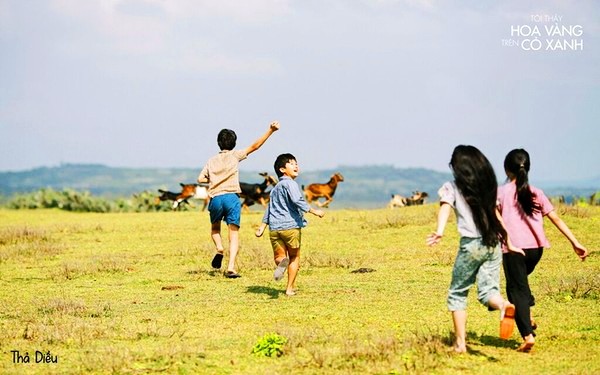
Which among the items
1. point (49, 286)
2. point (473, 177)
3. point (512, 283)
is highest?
point (473, 177)

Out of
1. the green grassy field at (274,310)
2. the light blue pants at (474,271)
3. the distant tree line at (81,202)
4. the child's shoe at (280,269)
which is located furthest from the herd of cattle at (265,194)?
the light blue pants at (474,271)

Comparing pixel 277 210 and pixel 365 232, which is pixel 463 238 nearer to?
pixel 277 210

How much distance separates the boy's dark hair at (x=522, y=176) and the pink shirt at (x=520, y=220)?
44 mm

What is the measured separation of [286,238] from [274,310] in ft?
4.13

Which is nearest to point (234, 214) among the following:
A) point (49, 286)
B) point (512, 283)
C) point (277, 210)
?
point (277, 210)

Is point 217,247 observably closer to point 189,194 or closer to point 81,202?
point 189,194

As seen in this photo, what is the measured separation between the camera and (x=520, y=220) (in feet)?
27.7

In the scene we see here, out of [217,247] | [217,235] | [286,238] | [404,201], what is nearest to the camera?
[286,238]

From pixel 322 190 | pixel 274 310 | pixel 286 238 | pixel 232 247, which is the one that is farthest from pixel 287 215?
pixel 322 190

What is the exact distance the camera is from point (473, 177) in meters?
7.92

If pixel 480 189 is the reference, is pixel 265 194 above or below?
below

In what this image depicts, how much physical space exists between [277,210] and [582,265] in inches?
240

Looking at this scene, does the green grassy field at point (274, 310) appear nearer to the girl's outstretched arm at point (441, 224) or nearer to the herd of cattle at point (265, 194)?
the girl's outstretched arm at point (441, 224)

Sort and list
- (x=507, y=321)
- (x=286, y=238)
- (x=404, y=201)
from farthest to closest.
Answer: (x=404, y=201), (x=286, y=238), (x=507, y=321)
